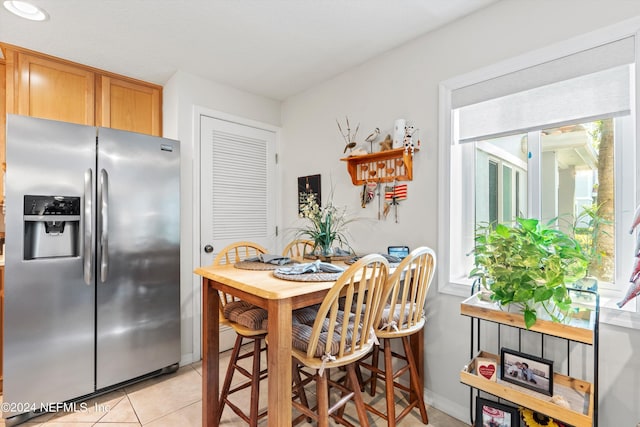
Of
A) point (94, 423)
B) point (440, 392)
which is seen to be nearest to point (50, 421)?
point (94, 423)

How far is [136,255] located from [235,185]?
1.11m

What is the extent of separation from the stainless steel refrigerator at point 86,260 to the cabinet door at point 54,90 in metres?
0.64

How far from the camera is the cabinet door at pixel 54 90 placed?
231 centimetres

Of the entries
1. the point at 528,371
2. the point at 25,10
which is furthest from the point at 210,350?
the point at 25,10

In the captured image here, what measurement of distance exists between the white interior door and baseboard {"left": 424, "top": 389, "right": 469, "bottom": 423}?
1976mm

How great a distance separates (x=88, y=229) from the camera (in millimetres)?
2053

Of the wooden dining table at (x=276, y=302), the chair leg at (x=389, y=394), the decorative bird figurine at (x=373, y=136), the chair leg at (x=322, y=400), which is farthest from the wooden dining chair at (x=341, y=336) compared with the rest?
the decorative bird figurine at (x=373, y=136)

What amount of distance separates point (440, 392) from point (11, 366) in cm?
263

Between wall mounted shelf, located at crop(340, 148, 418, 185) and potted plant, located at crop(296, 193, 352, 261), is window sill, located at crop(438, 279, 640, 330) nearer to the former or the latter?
wall mounted shelf, located at crop(340, 148, 418, 185)

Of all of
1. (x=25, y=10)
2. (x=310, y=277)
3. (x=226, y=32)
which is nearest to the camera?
(x=310, y=277)

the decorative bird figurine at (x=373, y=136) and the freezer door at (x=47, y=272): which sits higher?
the decorative bird figurine at (x=373, y=136)

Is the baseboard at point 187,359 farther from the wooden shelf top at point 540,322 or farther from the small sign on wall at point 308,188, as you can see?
the wooden shelf top at point 540,322

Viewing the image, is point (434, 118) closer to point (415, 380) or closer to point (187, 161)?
point (415, 380)

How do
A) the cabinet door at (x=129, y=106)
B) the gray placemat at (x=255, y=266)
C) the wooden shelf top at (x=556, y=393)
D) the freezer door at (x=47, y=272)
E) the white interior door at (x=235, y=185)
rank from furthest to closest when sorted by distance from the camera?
1. the white interior door at (x=235, y=185)
2. the cabinet door at (x=129, y=106)
3. the freezer door at (x=47, y=272)
4. the gray placemat at (x=255, y=266)
5. the wooden shelf top at (x=556, y=393)
